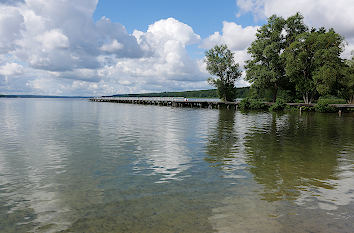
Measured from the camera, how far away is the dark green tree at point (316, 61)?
48.0 meters

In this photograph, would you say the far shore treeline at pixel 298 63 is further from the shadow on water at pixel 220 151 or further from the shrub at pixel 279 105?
the shadow on water at pixel 220 151

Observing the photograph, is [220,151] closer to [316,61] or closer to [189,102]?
[316,61]

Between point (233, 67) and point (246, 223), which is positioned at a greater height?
point (233, 67)

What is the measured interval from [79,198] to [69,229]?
196 centimetres

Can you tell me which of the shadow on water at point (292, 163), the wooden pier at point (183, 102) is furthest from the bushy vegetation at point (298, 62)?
the shadow on water at point (292, 163)

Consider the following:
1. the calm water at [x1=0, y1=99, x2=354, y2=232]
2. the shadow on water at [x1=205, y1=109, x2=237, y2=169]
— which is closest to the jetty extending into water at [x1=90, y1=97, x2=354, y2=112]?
the shadow on water at [x1=205, y1=109, x2=237, y2=169]

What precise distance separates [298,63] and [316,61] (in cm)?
308

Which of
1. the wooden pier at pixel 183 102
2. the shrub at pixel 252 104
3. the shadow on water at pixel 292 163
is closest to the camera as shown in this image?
the shadow on water at pixel 292 163

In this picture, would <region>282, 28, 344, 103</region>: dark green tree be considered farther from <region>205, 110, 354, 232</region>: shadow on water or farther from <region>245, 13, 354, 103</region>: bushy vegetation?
<region>205, 110, 354, 232</region>: shadow on water

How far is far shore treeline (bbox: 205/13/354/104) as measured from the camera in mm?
48844

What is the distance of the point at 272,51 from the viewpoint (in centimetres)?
5744

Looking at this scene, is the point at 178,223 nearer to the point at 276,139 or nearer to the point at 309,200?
the point at 309,200

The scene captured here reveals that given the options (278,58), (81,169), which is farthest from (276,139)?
(278,58)

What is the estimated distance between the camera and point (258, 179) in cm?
990
